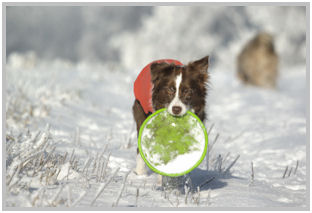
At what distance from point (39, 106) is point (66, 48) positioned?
28.8 meters

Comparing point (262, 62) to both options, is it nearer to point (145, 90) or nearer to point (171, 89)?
point (145, 90)

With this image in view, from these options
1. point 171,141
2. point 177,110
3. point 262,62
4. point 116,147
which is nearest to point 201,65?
point 177,110

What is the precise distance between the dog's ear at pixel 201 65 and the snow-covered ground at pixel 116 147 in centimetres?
105

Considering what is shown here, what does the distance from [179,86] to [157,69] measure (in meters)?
0.26

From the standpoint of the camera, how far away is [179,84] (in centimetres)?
303

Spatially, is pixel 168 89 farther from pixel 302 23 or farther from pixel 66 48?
pixel 66 48

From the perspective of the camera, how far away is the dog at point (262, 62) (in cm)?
1281

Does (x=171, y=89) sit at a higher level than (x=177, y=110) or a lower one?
higher

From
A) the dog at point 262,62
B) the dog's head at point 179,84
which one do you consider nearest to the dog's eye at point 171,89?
the dog's head at point 179,84

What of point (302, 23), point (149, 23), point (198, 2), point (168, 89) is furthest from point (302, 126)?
point (149, 23)

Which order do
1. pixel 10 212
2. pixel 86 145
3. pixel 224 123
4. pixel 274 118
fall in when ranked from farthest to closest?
pixel 274 118
pixel 224 123
pixel 86 145
pixel 10 212

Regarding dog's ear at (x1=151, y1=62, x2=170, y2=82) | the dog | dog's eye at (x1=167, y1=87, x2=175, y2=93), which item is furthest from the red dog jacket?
the dog

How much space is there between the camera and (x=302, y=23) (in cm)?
2167

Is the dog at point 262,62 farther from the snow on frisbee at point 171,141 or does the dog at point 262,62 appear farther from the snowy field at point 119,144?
the snow on frisbee at point 171,141
